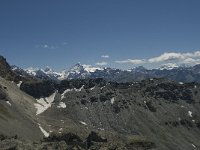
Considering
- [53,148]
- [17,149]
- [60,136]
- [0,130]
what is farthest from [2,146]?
[0,130]

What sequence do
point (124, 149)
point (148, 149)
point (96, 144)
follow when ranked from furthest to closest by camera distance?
point (148, 149) < point (96, 144) < point (124, 149)

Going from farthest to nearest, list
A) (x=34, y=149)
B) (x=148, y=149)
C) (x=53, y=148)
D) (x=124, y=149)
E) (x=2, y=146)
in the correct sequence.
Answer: (x=148, y=149) → (x=124, y=149) → (x=53, y=148) → (x=34, y=149) → (x=2, y=146)

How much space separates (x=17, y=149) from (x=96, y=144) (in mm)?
53202

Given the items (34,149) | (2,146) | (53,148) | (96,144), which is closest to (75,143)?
(96,144)

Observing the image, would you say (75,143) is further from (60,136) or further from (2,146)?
(2,146)

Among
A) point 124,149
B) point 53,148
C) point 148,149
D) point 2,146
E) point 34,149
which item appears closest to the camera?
point 2,146

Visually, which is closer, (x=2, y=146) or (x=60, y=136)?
(x=2, y=146)

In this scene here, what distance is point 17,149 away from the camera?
106938 millimetres

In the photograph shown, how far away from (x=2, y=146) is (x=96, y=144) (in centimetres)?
5526

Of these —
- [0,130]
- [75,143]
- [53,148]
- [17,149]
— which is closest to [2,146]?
[17,149]

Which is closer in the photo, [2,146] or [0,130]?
[2,146]

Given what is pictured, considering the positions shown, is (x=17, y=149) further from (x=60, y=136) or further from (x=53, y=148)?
(x=60, y=136)

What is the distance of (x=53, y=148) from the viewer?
123m

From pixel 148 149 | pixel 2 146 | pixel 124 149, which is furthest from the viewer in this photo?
pixel 148 149
